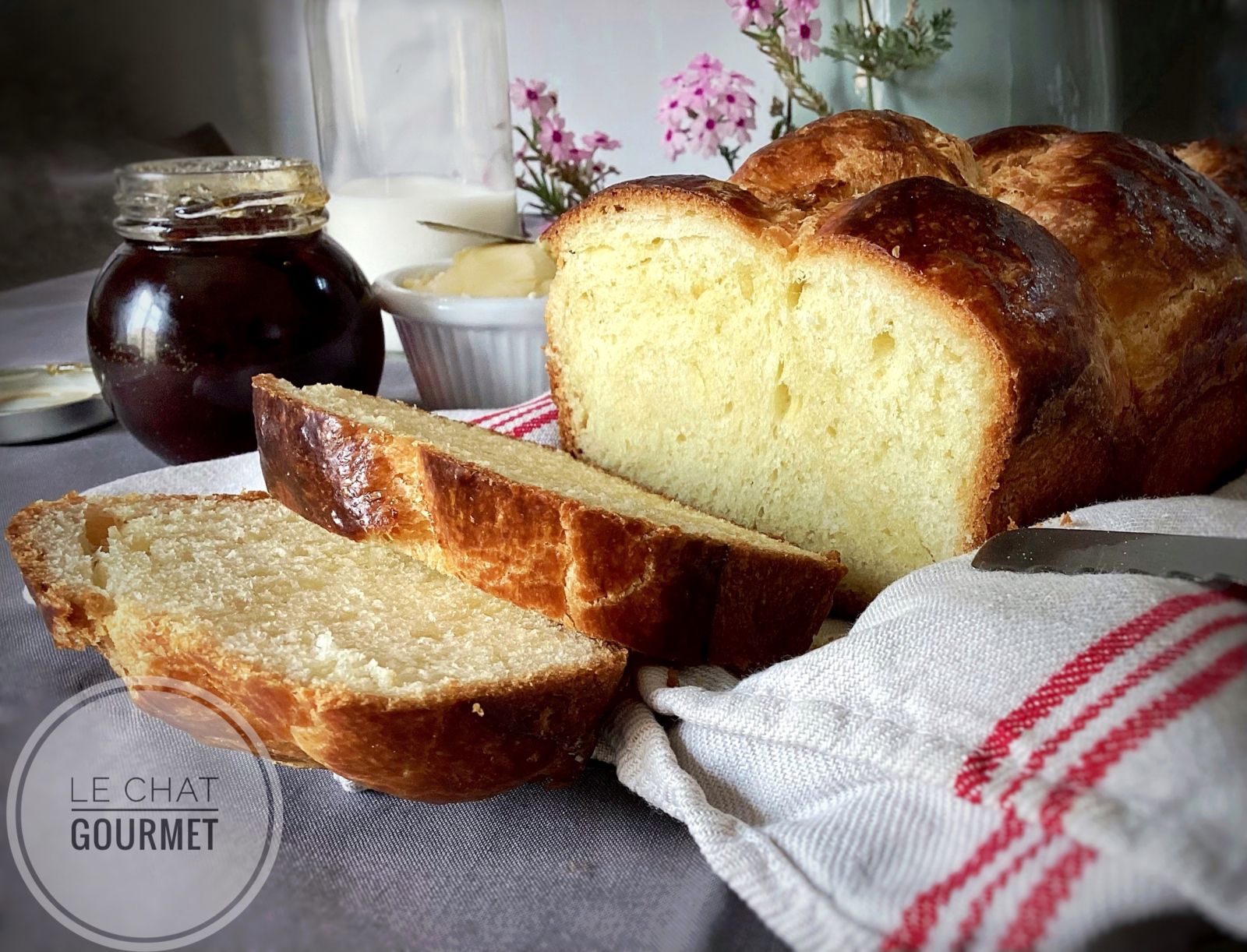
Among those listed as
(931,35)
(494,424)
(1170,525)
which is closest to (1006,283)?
(1170,525)

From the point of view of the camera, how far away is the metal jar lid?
9.37 ft

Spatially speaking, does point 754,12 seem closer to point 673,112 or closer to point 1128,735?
point 673,112

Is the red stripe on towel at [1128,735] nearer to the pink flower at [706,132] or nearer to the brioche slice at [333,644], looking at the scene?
the brioche slice at [333,644]

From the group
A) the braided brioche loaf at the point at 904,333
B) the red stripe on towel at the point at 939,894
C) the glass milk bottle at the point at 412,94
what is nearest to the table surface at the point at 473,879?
the red stripe on towel at the point at 939,894

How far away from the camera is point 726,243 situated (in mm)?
1882

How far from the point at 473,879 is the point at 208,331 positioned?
151 centimetres

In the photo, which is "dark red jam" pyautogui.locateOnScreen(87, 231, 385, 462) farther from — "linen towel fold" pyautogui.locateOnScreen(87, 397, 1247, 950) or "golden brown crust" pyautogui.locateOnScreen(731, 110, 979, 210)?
"linen towel fold" pyautogui.locateOnScreen(87, 397, 1247, 950)

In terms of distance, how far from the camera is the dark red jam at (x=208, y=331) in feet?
7.95

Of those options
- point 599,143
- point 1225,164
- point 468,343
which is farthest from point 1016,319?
point 599,143

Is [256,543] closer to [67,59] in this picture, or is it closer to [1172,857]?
[1172,857]

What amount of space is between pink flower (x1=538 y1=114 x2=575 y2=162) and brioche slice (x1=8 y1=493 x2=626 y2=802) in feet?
7.06

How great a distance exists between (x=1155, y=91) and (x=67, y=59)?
379cm

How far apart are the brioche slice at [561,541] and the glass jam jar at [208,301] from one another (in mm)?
635

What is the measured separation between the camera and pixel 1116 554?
1363mm
